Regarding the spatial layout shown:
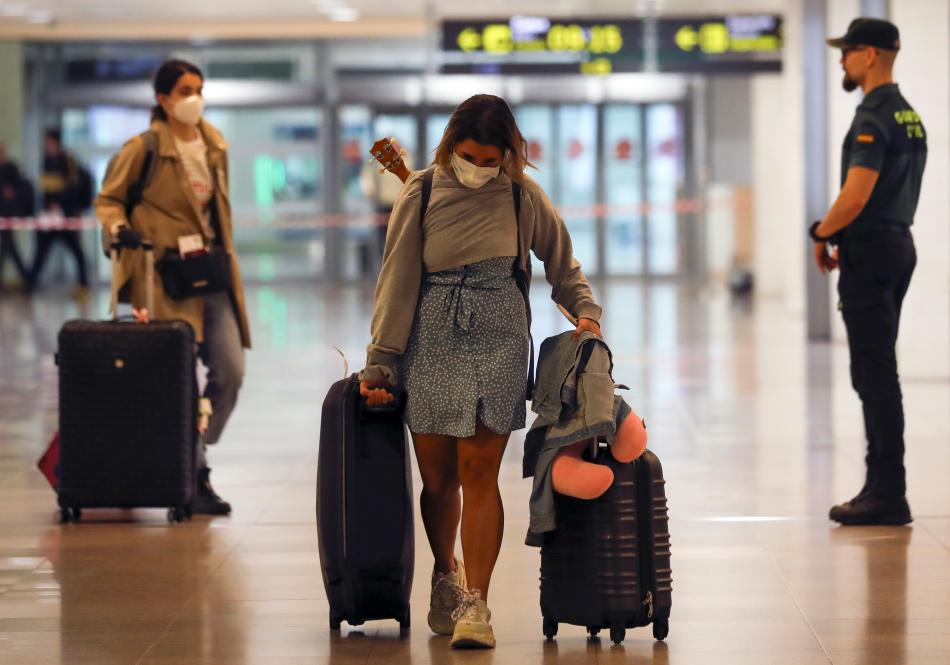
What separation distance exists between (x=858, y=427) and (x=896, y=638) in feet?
14.2

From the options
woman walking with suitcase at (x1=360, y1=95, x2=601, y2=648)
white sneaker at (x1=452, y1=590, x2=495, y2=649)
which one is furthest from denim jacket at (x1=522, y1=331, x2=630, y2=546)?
white sneaker at (x1=452, y1=590, x2=495, y2=649)

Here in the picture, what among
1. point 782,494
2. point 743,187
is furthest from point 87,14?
point 782,494

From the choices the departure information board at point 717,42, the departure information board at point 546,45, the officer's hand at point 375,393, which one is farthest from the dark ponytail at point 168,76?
the departure information board at point 717,42

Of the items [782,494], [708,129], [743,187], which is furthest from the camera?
[708,129]

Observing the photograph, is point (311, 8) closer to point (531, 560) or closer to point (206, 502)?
point (206, 502)

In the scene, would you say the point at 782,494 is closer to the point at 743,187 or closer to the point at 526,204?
the point at 526,204

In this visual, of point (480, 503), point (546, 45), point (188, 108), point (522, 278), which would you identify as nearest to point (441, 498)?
point (480, 503)

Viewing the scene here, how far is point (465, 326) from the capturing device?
174 inches

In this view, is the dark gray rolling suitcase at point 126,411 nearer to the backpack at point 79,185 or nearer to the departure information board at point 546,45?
the departure information board at point 546,45

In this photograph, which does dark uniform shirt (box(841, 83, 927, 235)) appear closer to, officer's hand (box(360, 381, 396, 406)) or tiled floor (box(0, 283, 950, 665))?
tiled floor (box(0, 283, 950, 665))

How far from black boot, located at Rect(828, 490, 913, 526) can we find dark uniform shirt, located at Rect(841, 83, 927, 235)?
38.9 inches

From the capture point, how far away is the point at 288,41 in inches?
1030

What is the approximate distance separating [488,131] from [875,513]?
2.56 m

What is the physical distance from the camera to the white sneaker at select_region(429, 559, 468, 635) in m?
4.60
